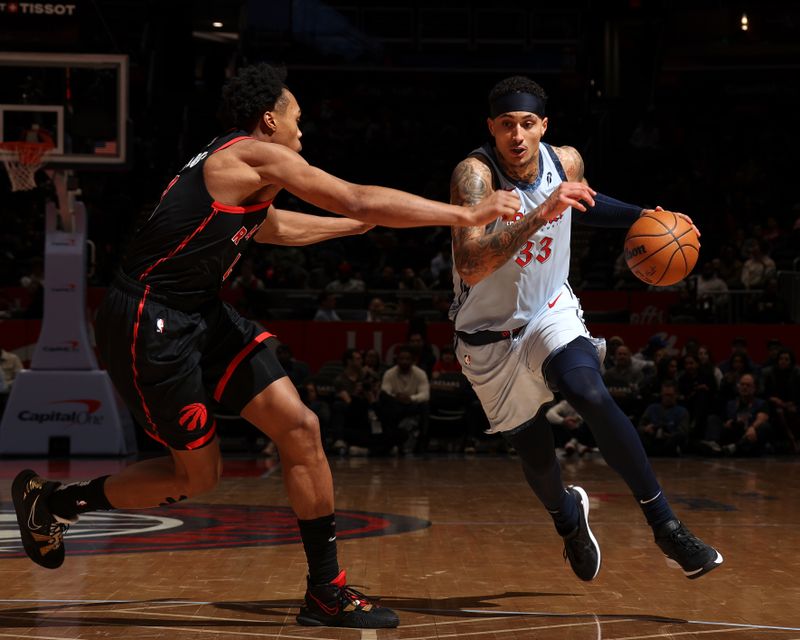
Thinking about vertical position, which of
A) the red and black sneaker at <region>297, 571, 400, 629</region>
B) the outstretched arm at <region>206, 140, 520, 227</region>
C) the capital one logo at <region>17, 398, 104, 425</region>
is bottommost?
the capital one logo at <region>17, 398, 104, 425</region>

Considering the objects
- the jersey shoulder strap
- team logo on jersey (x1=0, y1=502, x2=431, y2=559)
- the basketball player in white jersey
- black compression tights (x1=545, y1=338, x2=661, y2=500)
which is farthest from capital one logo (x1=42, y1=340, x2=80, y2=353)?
black compression tights (x1=545, y1=338, x2=661, y2=500)

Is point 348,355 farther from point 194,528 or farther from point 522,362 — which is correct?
point 522,362

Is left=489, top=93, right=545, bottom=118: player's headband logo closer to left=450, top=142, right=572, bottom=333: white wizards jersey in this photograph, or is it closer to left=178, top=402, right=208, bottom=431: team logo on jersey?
left=450, top=142, right=572, bottom=333: white wizards jersey

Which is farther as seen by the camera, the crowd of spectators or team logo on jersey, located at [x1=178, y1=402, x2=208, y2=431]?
the crowd of spectators

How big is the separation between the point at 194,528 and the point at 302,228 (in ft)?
9.13

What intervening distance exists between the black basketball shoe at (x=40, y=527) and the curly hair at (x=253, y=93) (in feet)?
5.74

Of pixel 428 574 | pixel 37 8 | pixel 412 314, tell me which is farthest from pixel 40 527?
pixel 412 314

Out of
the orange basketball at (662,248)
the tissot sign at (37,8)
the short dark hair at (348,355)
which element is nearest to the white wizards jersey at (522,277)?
the orange basketball at (662,248)

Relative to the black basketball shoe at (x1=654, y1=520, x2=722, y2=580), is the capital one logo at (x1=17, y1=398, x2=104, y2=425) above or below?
below

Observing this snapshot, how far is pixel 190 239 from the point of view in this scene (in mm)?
4277

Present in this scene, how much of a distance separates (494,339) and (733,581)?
5.07 ft

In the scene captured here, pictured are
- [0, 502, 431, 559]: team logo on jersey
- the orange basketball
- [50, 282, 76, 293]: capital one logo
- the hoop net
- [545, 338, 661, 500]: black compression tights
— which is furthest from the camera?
[50, 282, 76, 293]: capital one logo

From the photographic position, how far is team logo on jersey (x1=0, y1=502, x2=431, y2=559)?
6.29 metres

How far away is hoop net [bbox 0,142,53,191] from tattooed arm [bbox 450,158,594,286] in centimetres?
720
